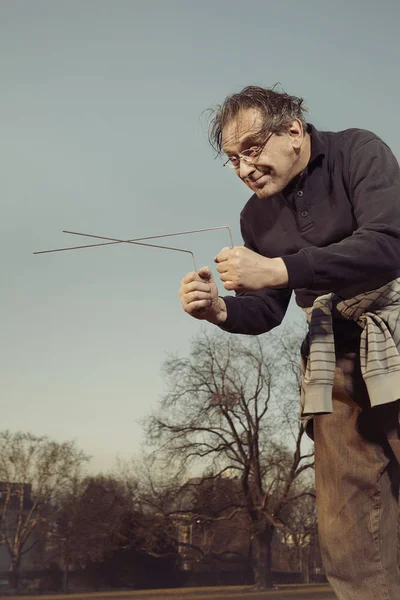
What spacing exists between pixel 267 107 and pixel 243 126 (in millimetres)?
121

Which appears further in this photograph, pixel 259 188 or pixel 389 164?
pixel 259 188

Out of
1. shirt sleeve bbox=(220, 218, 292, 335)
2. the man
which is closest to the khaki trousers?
the man

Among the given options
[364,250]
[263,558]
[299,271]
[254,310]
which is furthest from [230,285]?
[263,558]

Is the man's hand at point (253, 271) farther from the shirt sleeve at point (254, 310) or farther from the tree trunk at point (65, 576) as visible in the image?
the tree trunk at point (65, 576)

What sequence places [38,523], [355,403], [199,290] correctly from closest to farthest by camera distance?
[199,290] < [355,403] < [38,523]

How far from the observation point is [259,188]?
106 inches

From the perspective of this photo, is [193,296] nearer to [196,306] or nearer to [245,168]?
[196,306]

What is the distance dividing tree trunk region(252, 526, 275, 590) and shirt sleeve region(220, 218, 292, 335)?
24.5 metres

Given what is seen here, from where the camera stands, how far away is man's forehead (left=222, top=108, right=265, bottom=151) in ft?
8.59

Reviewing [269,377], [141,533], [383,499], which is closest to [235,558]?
[141,533]

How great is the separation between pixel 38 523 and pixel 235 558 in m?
17.5

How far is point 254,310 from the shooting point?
2920 millimetres

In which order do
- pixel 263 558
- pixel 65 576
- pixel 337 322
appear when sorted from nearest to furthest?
pixel 337 322, pixel 263 558, pixel 65 576

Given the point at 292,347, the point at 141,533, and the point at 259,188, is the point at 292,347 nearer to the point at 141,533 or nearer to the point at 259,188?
the point at 141,533
